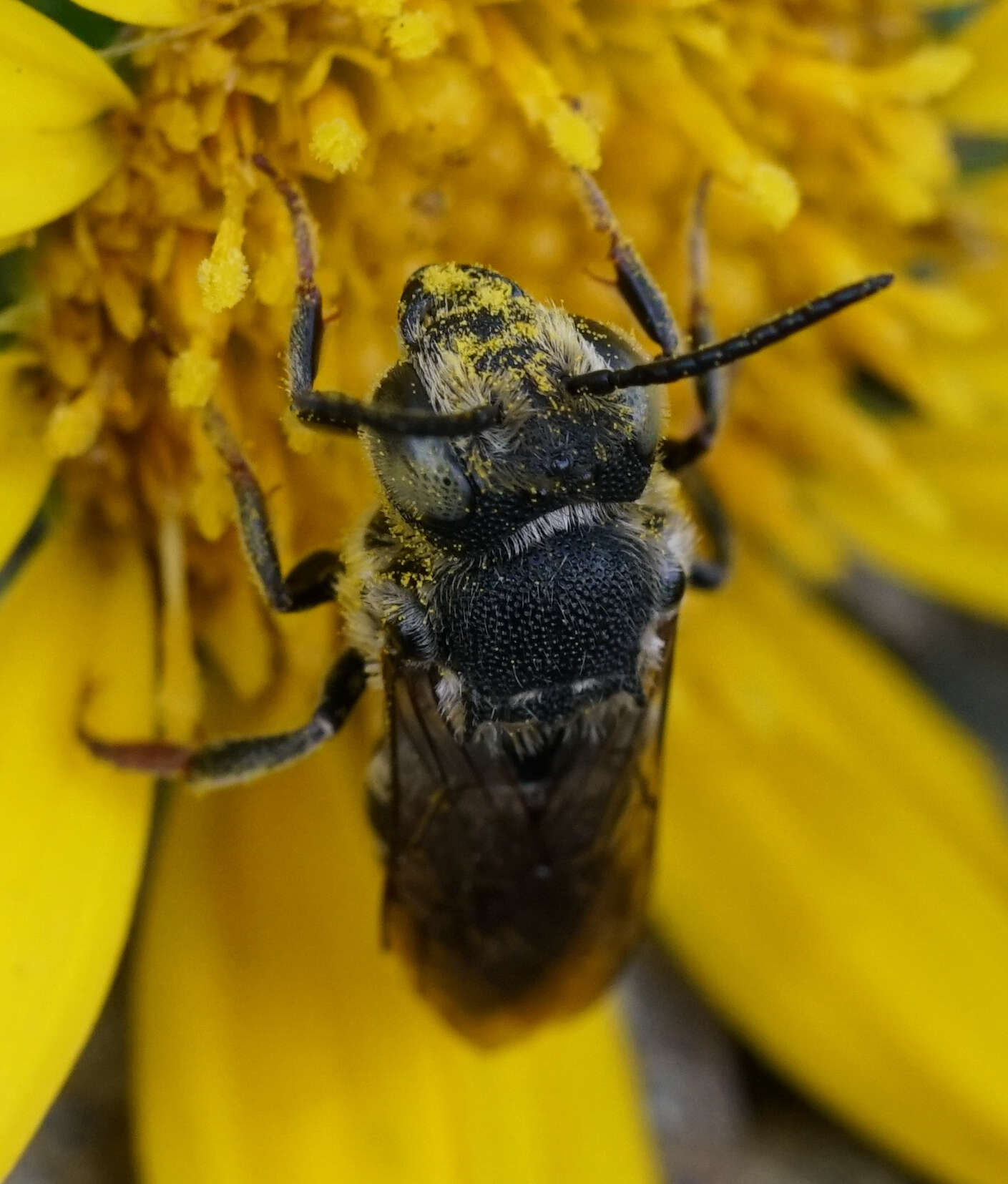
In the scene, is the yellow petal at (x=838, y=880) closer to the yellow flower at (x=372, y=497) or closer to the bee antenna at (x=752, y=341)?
the yellow flower at (x=372, y=497)

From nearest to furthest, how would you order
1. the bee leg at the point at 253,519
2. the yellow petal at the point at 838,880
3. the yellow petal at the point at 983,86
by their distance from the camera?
the bee leg at the point at 253,519
the yellow petal at the point at 983,86
the yellow petal at the point at 838,880

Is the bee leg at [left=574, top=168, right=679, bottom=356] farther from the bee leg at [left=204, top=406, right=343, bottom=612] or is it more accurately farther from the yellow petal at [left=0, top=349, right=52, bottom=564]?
the yellow petal at [left=0, top=349, right=52, bottom=564]

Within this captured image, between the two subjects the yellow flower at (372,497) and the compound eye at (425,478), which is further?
the yellow flower at (372,497)

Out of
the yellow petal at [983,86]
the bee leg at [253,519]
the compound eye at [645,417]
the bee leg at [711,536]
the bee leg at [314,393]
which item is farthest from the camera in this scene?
the yellow petal at [983,86]

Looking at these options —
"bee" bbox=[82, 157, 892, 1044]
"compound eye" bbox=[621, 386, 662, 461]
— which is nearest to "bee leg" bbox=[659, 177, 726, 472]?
"bee" bbox=[82, 157, 892, 1044]

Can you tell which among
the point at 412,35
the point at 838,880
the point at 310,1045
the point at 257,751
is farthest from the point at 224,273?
the point at 838,880

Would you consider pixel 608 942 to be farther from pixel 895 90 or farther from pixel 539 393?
pixel 895 90

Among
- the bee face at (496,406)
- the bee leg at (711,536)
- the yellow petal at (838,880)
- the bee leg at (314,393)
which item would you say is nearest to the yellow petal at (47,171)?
the bee leg at (314,393)
